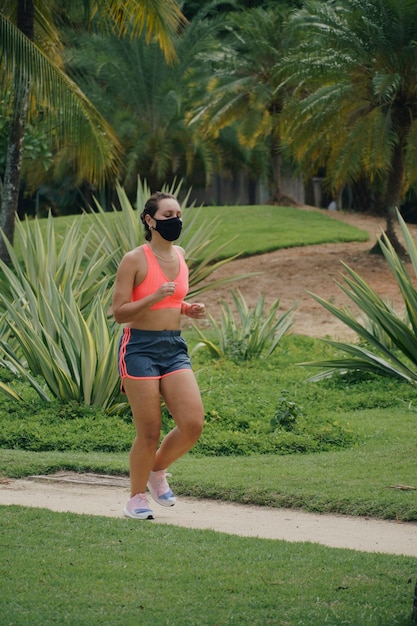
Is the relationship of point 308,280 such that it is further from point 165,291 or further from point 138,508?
point 165,291

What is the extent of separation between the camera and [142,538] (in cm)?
535

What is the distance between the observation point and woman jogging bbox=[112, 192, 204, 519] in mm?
5648

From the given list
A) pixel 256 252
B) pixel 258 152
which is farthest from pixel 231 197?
pixel 256 252

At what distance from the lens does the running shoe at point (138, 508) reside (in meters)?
5.86

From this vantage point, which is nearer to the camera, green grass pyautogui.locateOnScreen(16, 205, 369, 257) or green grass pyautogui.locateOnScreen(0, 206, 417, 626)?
green grass pyautogui.locateOnScreen(0, 206, 417, 626)

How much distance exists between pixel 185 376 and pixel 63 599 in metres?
1.66

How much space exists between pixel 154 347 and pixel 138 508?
3.02ft

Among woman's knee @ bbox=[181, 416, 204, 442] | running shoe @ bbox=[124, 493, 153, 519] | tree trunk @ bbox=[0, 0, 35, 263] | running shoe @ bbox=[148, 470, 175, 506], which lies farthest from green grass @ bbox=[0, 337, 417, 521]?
tree trunk @ bbox=[0, 0, 35, 263]

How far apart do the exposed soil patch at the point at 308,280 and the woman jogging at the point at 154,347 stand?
396 inches

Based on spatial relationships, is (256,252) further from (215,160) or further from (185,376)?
(185,376)

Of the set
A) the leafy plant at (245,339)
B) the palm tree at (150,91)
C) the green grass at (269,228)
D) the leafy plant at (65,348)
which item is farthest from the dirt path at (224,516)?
the palm tree at (150,91)

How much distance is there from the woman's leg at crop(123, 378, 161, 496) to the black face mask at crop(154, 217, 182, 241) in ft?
2.60

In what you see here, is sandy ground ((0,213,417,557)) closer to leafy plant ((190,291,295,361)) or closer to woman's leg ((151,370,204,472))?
woman's leg ((151,370,204,472))

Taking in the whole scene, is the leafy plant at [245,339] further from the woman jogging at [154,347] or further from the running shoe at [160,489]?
the woman jogging at [154,347]
